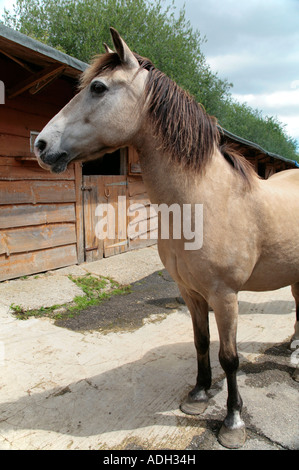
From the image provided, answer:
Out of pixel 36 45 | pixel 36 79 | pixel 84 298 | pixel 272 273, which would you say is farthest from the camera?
pixel 84 298

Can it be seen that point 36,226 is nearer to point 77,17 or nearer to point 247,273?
point 247,273

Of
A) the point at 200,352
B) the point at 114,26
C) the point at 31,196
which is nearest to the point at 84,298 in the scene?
the point at 31,196

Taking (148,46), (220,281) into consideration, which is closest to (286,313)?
(220,281)

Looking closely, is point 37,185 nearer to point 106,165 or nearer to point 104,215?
point 104,215

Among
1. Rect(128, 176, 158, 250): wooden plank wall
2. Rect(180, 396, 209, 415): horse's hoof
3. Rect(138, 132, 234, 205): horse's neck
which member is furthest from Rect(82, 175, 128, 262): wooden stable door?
Rect(138, 132, 234, 205): horse's neck

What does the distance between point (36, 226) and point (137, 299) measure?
1.94 metres

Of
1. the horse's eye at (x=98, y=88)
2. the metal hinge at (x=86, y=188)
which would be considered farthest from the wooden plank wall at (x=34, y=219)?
the horse's eye at (x=98, y=88)

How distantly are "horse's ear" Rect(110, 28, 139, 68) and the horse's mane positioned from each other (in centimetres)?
4

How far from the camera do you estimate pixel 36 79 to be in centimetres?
386

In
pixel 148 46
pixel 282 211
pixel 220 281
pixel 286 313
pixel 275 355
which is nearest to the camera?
pixel 220 281

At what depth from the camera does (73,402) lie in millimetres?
2066

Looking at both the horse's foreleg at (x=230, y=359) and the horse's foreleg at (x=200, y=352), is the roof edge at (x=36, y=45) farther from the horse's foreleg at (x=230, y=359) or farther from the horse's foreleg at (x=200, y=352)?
the horse's foreleg at (x=230, y=359)

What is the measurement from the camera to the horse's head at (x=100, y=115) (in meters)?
1.55

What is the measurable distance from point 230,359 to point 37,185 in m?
3.87
